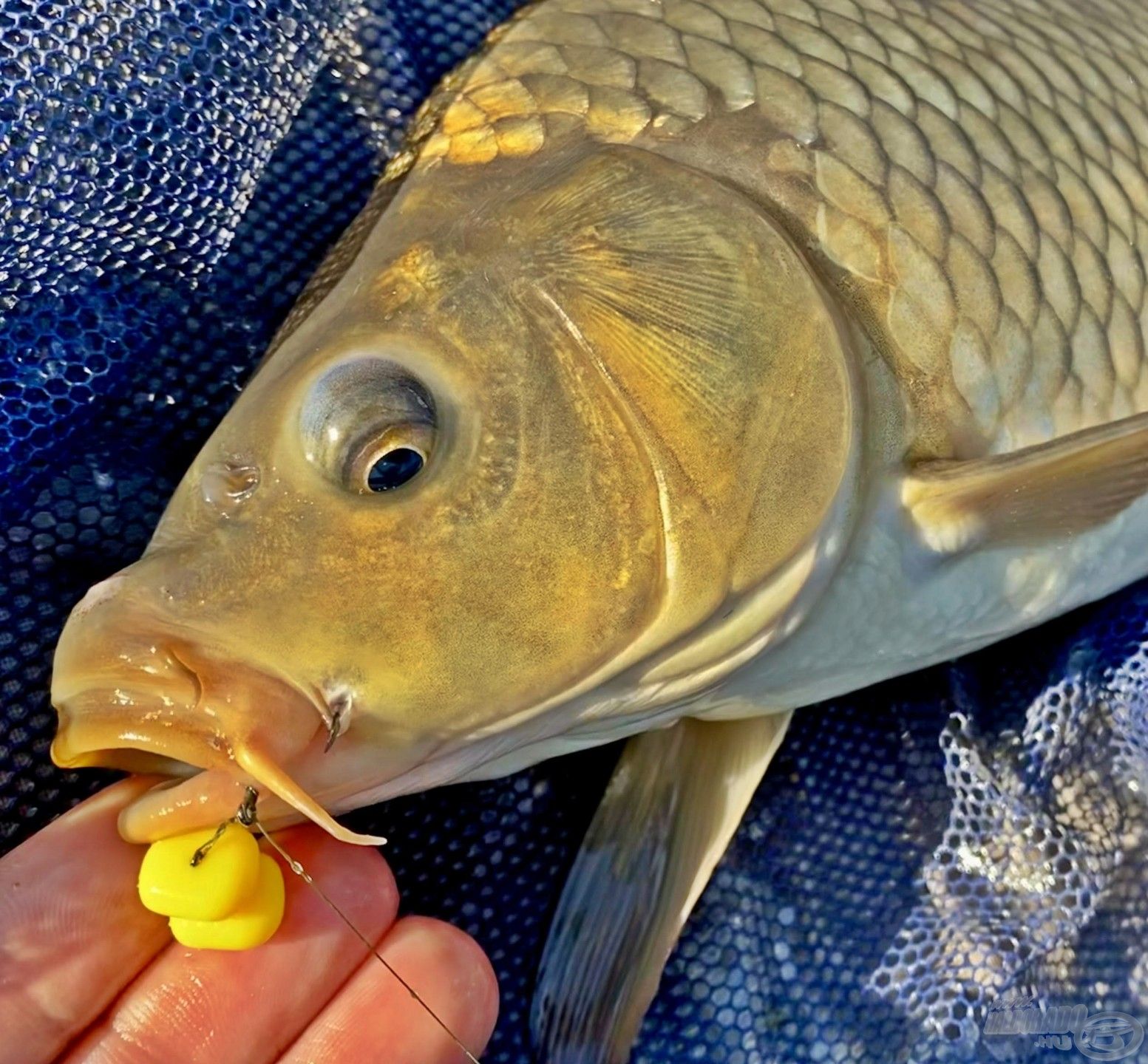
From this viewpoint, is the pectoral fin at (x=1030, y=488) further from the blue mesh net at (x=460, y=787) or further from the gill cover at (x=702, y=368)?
the blue mesh net at (x=460, y=787)

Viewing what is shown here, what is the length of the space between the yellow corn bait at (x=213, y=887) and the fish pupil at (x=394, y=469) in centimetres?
29

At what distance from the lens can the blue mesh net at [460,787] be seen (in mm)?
1021

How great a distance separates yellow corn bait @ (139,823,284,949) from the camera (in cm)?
79

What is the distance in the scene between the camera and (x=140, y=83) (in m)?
1.09

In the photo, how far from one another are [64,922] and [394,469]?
18.8 inches

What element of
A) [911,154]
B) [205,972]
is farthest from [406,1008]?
[911,154]

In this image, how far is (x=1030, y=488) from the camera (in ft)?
3.32

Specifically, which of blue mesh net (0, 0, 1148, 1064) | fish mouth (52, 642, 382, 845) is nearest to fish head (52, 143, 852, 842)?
fish mouth (52, 642, 382, 845)

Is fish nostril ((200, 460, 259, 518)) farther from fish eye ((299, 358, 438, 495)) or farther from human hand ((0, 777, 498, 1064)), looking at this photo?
human hand ((0, 777, 498, 1064))

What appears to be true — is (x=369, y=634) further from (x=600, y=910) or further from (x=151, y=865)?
(x=600, y=910)

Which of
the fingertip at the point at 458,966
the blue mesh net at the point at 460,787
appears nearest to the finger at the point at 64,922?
the blue mesh net at the point at 460,787

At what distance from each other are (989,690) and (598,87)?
88 centimetres

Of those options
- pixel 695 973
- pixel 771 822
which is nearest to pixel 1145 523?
pixel 771 822

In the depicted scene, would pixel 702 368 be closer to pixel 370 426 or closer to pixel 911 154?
pixel 370 426
